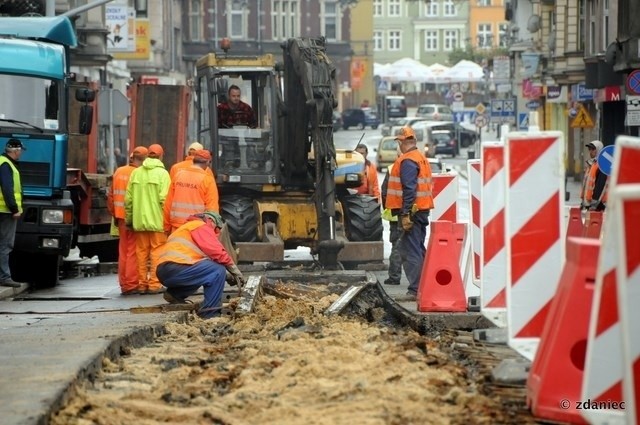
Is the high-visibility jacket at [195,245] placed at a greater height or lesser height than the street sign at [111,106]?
lesser

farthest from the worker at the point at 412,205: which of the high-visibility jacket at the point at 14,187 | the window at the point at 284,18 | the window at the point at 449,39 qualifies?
the window at the point at 449,39

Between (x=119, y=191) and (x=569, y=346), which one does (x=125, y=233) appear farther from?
(x=569, y=346)

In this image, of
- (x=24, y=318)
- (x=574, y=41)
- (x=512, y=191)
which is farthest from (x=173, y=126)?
(x=574, y=41)

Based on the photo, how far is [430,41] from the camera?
501 ft

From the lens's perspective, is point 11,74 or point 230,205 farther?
point 230,205

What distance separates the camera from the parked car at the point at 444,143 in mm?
81125

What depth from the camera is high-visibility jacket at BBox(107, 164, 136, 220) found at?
20.3 meters

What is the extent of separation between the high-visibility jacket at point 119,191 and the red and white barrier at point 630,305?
13.7 m

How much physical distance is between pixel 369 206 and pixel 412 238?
5.55m

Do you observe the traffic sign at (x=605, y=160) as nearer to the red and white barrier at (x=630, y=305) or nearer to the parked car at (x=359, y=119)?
the red and white barrier at (x=630, y=305)

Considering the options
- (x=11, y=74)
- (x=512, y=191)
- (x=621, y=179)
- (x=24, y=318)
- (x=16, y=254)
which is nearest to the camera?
(x=621, y=179)

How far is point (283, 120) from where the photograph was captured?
74.6 ft

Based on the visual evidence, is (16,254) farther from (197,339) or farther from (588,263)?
(588,263)

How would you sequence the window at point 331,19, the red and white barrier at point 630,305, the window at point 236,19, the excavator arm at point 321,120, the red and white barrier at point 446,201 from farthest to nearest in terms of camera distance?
the window at point 331,19
the window at point 236,19
the excavator arm at point 321,120
the red and white barrier at point 446,201
the red and white barrier at point 630,305
